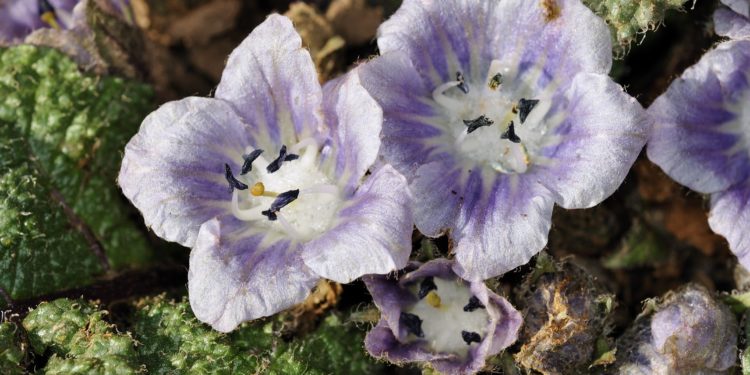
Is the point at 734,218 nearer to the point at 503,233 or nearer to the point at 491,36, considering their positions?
the point at 503,233

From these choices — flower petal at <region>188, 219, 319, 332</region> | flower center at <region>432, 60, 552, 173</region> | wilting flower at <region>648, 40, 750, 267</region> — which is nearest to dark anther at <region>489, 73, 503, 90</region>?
flower center at <region>432, 60, 552, 173</region>

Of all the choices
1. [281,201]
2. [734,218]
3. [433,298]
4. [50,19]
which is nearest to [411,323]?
[433,298]

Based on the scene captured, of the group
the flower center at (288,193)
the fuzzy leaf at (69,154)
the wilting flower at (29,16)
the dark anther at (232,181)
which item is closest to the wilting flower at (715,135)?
the flower center at (288,193)

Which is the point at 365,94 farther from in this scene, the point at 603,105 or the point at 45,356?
the point at 45,356

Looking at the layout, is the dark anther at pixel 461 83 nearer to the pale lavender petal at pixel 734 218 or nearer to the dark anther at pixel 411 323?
the dark anther at pixel 411 323

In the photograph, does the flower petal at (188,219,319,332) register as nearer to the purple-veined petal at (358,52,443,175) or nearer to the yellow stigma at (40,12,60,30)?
the purple-veined petal at (358,52,443,175)

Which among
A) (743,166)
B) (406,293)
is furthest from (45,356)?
(743,166)
